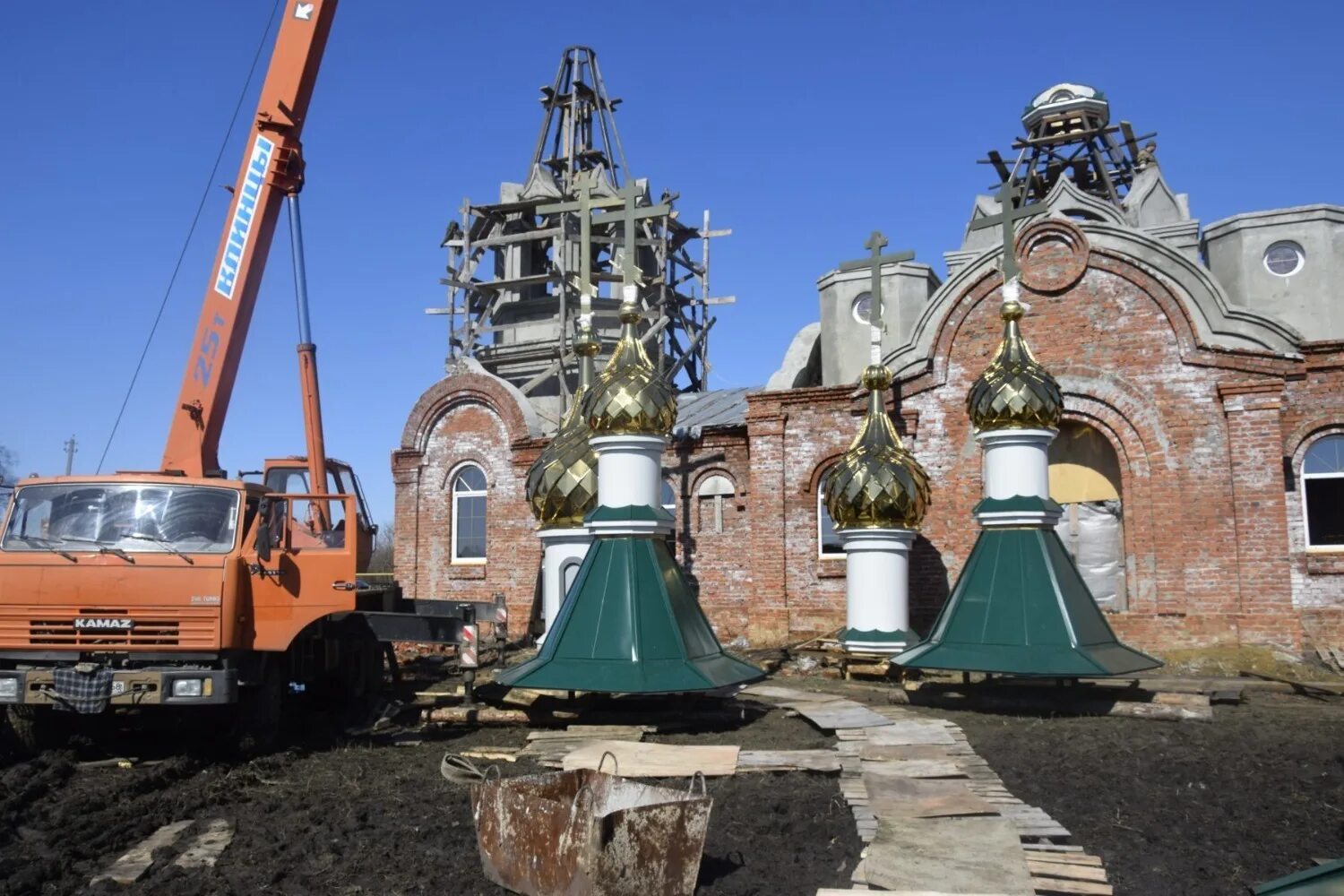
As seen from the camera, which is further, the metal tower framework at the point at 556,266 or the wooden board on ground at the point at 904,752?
the metal tower framework at the point at 556,266

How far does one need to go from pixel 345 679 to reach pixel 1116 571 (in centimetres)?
1016

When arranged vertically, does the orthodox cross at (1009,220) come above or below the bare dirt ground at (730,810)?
above

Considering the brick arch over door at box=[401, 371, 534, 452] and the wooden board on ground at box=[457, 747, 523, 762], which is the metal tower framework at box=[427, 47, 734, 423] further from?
the wooden board on ground at box=[457, 747, 523, 762]

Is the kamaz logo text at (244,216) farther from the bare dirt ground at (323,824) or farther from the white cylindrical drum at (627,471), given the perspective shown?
the bare dirt ground at (323,824)

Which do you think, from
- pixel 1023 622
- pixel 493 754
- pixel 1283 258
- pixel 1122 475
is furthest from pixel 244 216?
pixel 1283 258

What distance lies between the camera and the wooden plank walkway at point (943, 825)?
5379mm

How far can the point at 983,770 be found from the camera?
8031 millimetres

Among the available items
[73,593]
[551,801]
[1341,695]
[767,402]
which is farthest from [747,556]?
[551,801]

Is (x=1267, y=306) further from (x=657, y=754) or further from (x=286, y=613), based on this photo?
(x=286, y=613)

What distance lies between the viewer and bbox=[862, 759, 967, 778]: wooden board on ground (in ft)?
25.4

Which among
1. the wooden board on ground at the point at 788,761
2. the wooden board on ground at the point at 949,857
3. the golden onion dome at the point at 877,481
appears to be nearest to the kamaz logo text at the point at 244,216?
the wooden board on ground at the point at 788,761

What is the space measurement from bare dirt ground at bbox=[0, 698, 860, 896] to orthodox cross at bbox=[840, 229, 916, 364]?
621cm

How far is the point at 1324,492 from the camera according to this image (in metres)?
13.8

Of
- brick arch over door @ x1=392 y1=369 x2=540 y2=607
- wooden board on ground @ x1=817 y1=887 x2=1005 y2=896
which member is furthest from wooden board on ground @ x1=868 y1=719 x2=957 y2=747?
brick arch over door @ x1=392 y1=369 x2=540 y2=607
